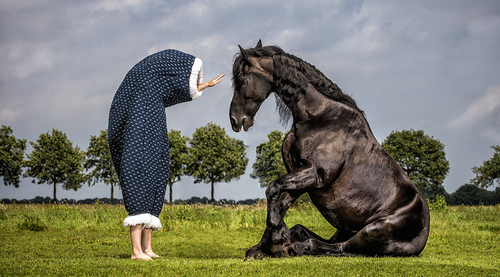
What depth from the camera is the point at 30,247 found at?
6250 millimetres

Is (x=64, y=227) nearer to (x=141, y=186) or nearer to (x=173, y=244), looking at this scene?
(x=173, y=244)

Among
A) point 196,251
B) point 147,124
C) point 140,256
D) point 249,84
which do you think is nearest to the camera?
point 140,256

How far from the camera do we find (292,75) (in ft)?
14.3

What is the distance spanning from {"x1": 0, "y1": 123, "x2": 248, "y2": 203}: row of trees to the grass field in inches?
1077

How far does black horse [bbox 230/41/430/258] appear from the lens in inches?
161

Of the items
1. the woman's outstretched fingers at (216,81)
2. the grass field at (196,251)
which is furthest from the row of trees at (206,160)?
the woman's outstretched fingers at (216,81)

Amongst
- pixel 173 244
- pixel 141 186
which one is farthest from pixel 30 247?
pixel 141 186

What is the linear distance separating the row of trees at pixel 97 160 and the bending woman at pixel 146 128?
33.8 meters

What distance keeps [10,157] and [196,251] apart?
3877 centimetres

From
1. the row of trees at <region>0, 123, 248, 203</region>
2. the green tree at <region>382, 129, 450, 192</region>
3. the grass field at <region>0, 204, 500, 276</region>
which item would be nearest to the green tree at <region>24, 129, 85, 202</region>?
the row of trees at <region>0, 123, 248, 203</region>

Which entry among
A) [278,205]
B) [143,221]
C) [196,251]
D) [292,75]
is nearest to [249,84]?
[292,75]

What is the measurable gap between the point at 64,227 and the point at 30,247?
3983mm

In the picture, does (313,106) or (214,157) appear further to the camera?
(214,157)

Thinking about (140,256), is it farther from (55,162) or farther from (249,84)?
(55,162)
